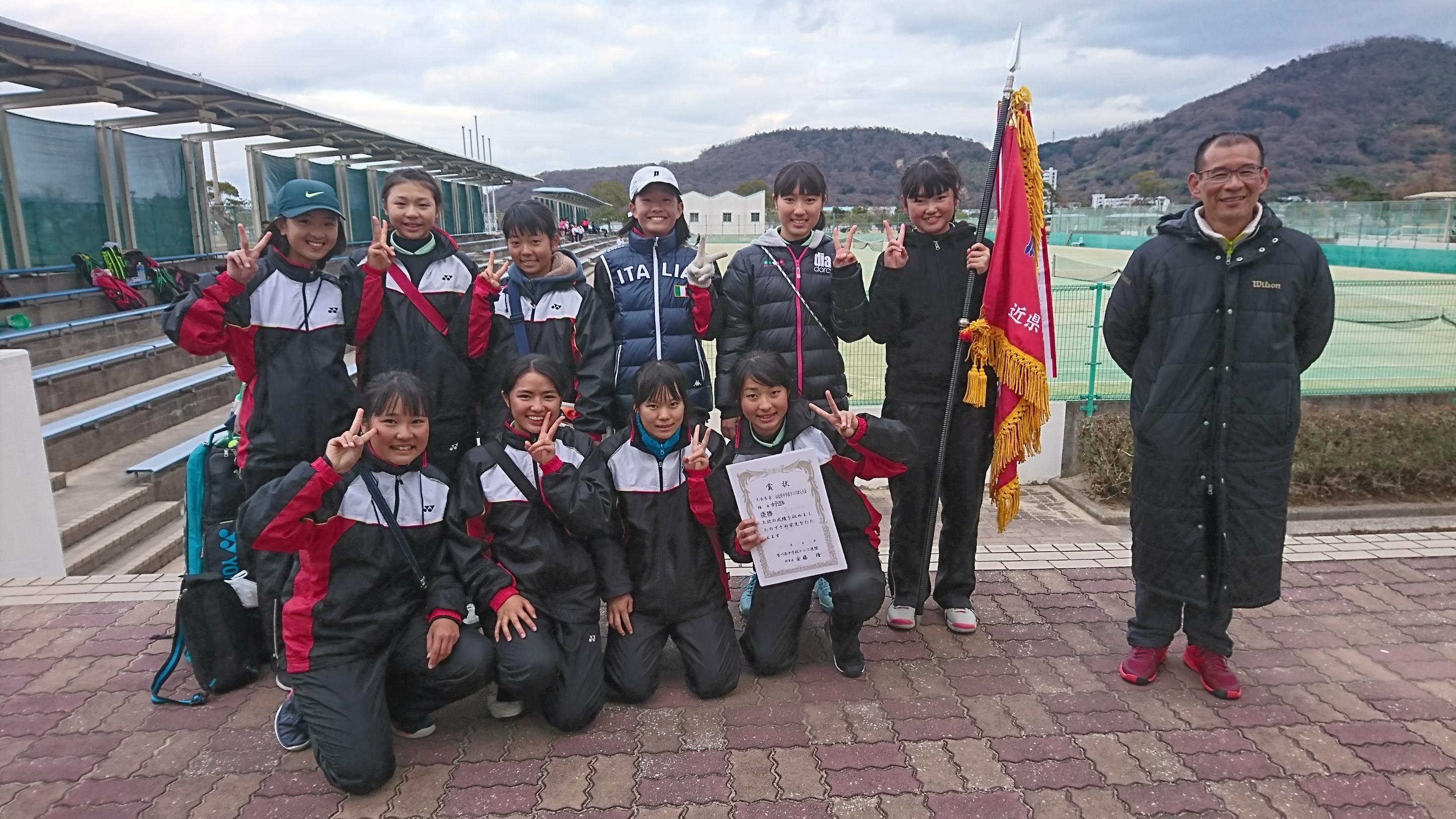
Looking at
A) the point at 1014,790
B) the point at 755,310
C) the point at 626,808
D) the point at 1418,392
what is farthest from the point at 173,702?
the point at 1418,392

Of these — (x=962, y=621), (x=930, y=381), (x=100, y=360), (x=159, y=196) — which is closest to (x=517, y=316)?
(x=930, y=381)

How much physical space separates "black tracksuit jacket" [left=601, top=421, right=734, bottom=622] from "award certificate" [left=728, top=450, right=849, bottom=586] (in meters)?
0.15

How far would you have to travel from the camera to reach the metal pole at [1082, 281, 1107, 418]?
6848 mm

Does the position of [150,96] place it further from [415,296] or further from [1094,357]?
[1094,357]

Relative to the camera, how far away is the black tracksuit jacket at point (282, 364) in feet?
10.8

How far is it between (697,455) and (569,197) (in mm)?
55450

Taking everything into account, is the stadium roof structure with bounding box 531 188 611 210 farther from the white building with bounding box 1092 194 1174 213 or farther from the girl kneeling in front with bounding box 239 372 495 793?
the girl kneeling in front with bounding box 239 372 495 793

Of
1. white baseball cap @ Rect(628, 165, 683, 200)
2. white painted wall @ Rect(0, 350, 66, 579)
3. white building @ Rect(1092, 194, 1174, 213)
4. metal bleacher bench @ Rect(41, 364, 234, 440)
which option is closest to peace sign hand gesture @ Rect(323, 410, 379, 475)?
white baseball cap @ Rect(628, 165, 683, 200)

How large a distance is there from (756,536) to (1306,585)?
3.11m

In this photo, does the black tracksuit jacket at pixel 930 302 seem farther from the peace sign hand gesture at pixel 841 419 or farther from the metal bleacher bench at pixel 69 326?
the metal bleacher bench at pixel 69 326

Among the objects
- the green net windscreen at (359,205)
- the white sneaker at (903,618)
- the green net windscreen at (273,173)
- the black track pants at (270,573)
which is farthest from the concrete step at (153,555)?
the green net windscreen at (359,205)

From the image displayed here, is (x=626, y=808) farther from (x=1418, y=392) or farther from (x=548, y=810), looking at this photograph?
(x=1418, y=392)

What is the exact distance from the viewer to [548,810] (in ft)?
8.70

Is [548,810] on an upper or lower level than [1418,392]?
lower
